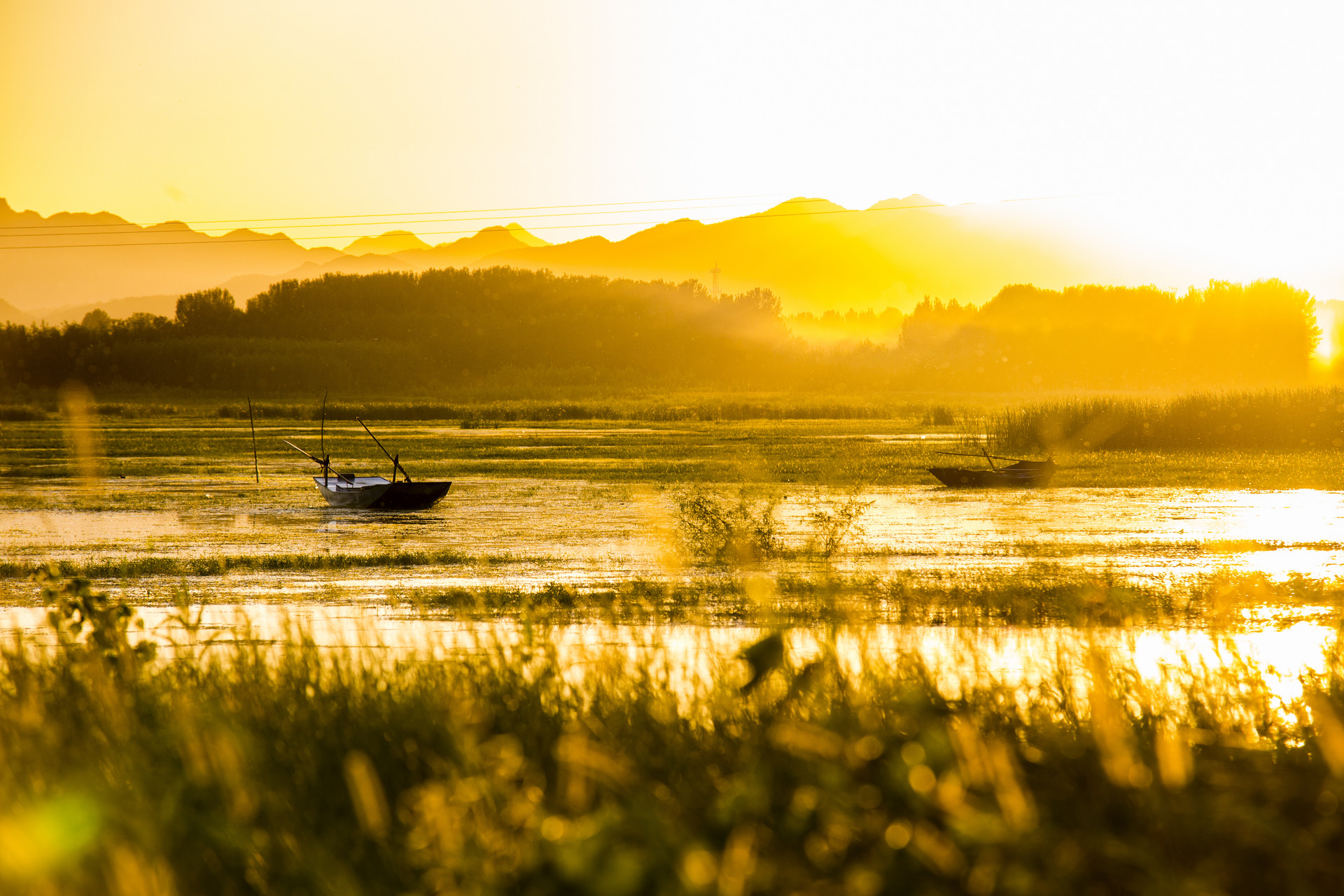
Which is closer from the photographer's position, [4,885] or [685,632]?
[4,885]

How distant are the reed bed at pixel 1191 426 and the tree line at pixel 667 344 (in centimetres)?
8501

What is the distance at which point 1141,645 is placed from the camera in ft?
43.0

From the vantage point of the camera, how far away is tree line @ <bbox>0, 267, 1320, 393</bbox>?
5512 inches

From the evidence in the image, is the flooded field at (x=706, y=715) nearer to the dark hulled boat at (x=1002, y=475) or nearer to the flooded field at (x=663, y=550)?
the flooded field at (x=663, y=550)

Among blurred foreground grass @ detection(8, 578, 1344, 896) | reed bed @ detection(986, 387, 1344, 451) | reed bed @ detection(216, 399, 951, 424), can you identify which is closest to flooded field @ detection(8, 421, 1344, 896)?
blurred foreground grass @ detection(8, 578, 1344, 896)

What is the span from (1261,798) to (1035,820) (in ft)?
5.03

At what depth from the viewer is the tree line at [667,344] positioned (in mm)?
140000

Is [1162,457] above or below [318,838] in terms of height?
below

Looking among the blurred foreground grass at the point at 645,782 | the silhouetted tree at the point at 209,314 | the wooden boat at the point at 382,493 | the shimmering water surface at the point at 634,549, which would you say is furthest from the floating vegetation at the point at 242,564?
the silhouetted tree at the point at 209,314

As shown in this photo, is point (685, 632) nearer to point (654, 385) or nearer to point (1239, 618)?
point (1239, 618)

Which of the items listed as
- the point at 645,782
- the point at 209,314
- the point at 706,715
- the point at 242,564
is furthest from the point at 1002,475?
the point at 209,314

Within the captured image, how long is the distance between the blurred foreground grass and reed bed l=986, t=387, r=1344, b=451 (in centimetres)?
4663

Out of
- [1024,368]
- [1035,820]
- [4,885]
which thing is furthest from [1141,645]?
[1024,368]

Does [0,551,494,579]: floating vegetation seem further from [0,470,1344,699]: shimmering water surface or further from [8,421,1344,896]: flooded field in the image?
[0,470,1344,699]: shimmering water surface
